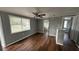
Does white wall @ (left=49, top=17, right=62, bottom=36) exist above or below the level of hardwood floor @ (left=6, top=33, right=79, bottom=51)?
above

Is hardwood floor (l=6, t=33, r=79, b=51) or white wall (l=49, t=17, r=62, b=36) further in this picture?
white wall (l=49, t=17, r=62, b=36)

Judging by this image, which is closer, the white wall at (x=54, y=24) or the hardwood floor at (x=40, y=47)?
the hardwood floor at (x=40, y=47)

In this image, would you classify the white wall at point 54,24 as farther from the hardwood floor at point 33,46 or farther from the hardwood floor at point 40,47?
the hardwood floor at point 40,47

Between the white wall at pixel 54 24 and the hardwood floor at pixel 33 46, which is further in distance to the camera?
the white wall at pixel 54 24

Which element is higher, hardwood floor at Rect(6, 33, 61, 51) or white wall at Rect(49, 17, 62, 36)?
white wall at Rect(49, 17, 62, 36)

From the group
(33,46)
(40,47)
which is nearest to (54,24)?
(40,47)

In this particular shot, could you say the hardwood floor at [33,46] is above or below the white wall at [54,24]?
below

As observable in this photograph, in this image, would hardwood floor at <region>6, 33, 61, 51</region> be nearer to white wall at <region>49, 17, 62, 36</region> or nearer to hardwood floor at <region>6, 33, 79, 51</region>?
hardwood floor at <region>6, 33, 79, 51</region>

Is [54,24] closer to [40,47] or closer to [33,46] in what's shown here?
→ [40,47]

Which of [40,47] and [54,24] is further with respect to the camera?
[54,24]

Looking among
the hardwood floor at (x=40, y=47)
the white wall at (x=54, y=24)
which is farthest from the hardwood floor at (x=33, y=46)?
the white wall at (x=54, y=24)

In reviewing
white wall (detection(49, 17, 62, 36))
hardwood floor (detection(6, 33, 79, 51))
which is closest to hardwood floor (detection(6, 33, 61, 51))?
hardwood floor (detection(6, 33, 79, 51))
